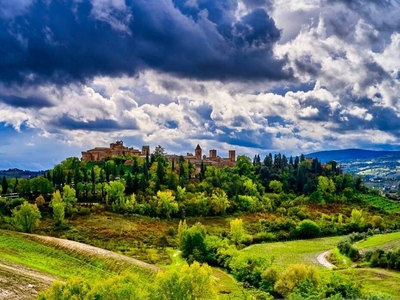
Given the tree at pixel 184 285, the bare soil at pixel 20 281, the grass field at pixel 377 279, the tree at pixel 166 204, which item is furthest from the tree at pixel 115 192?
the tree at pixel 184 285

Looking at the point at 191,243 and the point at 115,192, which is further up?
the point at 115,192

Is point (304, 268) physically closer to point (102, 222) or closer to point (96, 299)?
point (96, 299)

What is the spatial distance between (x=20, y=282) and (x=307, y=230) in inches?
3034

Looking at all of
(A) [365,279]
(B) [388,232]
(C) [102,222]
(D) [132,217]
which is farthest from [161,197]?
(A) [365,279]

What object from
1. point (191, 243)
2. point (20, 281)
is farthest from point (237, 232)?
point (20, 281)

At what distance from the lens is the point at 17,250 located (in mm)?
67250

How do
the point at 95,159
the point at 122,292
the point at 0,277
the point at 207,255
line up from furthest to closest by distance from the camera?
the point at 95,159 → the point at 207,255 → the point at 0,277 → the point at 122,292

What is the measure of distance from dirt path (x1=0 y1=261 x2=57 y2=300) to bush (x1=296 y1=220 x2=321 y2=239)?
7134cm

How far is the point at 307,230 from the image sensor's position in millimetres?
112312

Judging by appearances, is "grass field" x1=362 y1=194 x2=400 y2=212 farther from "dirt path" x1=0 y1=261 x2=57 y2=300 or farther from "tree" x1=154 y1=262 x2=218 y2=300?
"tree" x1=154 y1=262 x2=218 y2=300

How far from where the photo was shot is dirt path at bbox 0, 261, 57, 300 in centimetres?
4641

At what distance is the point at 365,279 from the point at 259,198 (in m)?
82.3

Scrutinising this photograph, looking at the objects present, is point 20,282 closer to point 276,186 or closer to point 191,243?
point 191,243

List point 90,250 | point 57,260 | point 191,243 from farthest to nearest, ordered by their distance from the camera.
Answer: point 191,243
point 90,250
point 57,260
